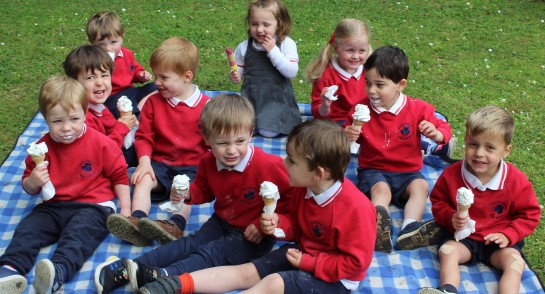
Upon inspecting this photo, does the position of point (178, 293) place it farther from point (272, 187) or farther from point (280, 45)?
Answer: point (280, 45)

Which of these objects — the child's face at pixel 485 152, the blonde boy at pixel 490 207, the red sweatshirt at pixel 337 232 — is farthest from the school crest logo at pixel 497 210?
the red sweatshirt at pixel 337 232

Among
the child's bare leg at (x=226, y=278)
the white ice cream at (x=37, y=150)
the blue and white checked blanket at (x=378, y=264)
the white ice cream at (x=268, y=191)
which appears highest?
the white ice cream at (x=268, y=191)

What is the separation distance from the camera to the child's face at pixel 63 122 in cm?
410

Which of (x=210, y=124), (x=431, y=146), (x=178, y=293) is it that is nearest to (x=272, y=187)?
(x=210, y=124)

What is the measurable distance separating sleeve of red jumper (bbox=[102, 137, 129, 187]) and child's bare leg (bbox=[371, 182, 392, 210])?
5.66 ft

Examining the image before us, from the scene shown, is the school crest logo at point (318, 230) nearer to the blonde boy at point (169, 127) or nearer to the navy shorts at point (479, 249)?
the navy shorts at point (479, 249)

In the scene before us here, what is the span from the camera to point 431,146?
16.3 ft

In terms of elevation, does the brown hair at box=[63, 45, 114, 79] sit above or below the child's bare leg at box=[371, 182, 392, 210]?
above

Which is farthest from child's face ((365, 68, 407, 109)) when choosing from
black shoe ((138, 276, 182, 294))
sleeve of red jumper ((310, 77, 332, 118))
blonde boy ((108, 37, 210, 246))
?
black shoe ((138, 276, 182, 294))

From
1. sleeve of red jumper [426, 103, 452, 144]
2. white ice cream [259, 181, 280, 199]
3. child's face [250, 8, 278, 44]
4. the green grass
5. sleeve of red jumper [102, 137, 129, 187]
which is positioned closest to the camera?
white ice cream [259, 181, 280, 199]

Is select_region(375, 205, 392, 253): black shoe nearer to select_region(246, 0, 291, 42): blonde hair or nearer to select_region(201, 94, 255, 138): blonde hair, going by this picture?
select_region(201, 94, 255, 138): blonde hair

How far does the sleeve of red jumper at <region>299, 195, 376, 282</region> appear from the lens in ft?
11.4

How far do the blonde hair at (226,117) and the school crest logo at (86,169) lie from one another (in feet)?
3.17

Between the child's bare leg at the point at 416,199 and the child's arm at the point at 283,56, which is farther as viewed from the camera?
the child's arm at the point at 283,56
